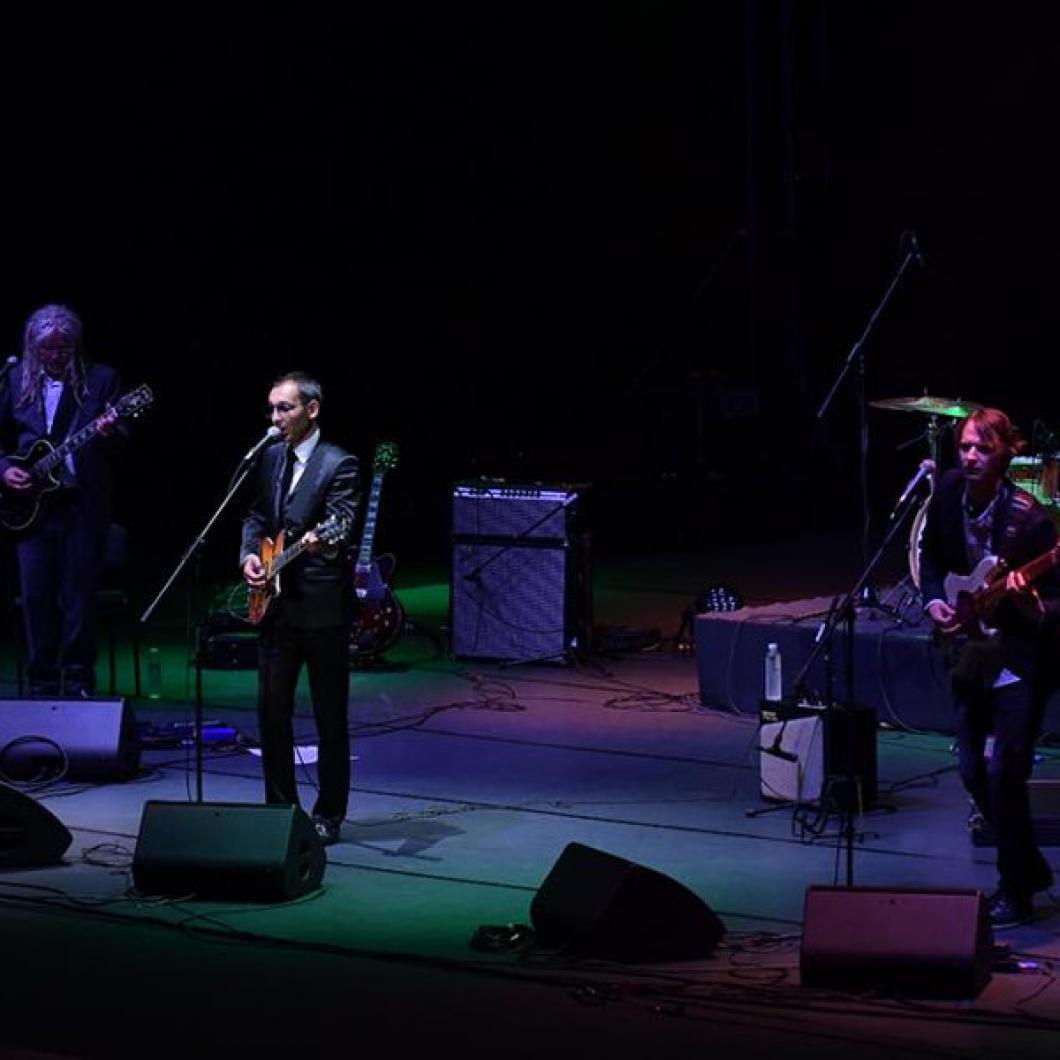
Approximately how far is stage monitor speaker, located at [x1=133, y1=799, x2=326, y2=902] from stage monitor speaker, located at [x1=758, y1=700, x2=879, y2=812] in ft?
8.23

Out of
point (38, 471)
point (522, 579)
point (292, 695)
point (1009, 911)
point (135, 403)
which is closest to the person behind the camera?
point (1009, 911)

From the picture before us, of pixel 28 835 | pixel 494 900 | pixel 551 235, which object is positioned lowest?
pixel 494 900

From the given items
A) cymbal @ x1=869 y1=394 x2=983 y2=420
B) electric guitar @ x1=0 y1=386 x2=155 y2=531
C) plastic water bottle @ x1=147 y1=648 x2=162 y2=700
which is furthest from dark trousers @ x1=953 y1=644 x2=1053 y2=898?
plastic water bottle @ x1=147 y1=648 x2=162 y2=700

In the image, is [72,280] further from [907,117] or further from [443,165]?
[907,117]

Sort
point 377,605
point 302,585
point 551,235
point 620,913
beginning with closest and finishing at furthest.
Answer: point 620,913
point 302,585
point 377,605
point 551,235

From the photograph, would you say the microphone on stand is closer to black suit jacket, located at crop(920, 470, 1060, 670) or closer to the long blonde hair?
black suit jacket, located at crop(920, 470, 1060, 670)

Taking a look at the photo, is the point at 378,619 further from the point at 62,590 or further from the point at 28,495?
the point at 28,495

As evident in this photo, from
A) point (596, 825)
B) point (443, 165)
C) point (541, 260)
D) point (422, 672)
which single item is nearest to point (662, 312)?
point (541, 260)

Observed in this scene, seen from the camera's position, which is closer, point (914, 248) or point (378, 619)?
point (914, 248)

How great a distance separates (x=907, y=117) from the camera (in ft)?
92.7

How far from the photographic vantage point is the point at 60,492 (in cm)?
1225

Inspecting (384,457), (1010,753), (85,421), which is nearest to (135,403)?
(85,421)

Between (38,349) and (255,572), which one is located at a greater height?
(38,349)

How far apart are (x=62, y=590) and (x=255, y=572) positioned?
10.0 feet
